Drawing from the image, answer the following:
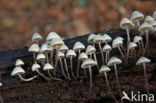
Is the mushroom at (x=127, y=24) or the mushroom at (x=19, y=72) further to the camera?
the mushroom at (x=127, y=24)

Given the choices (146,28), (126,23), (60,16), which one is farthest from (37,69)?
(60,16)

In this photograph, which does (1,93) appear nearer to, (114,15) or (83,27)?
(83,27)

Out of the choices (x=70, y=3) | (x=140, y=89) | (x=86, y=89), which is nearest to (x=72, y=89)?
(x=86, y=89)

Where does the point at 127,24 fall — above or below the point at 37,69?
above

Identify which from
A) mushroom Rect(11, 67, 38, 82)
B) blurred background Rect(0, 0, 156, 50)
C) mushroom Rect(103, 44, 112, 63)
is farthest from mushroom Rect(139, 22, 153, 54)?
blurred background Rect(0, 0, 156, 50)

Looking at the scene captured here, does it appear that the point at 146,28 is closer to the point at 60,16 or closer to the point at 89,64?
the point at 89,64

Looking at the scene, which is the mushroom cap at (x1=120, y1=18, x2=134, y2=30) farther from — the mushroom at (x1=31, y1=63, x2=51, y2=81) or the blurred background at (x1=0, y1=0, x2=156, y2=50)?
the blurred background at (x1=0, y1=0, x2=156, y2=50)

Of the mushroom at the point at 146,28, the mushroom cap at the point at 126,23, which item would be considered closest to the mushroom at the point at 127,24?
the mushroom cap at the point at 126,23

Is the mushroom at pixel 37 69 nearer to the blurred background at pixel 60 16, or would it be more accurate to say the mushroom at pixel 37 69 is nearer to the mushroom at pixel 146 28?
the mushroom at pixel 146 28
